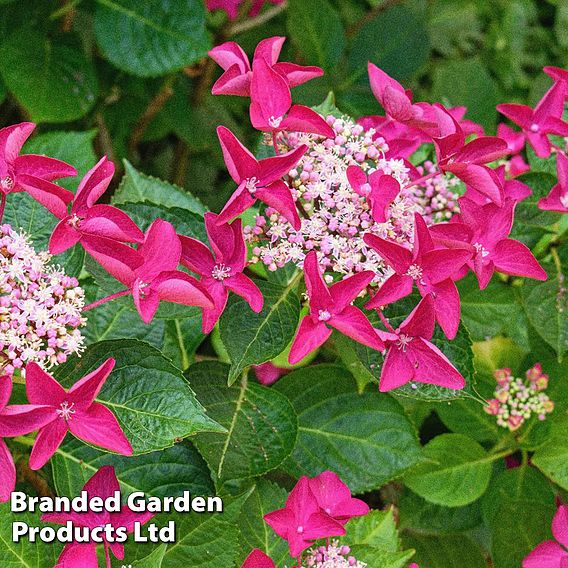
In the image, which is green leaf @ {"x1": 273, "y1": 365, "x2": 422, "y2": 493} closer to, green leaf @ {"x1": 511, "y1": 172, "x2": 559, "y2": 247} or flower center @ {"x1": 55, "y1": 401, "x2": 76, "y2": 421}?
green leaf @ {"x1": 511, "y1": 172, "x2": 559, "y2": 247}

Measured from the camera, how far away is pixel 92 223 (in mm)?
697

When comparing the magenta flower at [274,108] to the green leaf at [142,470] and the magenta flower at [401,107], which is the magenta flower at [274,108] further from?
the green leaf at [142,470]

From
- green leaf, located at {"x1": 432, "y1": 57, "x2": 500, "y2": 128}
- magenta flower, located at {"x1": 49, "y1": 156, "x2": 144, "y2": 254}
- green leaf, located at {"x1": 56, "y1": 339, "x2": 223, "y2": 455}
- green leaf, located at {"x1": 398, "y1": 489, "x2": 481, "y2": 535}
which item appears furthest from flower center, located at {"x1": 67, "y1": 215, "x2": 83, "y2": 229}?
green leaf, located at {"x1": 432, "y1": 57, "x2": 500, "y2": 128}

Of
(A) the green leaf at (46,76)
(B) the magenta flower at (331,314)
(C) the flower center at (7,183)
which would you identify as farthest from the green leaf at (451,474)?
(A) the green leaf at (46,76)

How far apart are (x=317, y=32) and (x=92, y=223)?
3.59 feet

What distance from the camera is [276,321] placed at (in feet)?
2.68

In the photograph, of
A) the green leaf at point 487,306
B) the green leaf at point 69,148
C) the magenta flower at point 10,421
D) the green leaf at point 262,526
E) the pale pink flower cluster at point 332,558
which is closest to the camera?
the magenta flower at point 10,421

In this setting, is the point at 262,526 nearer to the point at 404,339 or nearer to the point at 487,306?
the point at 404,339

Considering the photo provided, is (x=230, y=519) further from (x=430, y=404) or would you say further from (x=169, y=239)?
(x=430, y=404)

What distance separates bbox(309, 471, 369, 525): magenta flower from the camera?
2.71ft

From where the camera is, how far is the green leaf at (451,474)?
1.14m

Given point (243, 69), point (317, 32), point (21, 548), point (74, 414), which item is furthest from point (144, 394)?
point (317, 32)

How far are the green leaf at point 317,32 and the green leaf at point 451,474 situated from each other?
2.87 ft

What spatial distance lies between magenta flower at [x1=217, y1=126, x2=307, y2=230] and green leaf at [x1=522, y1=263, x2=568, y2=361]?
0.45 m
